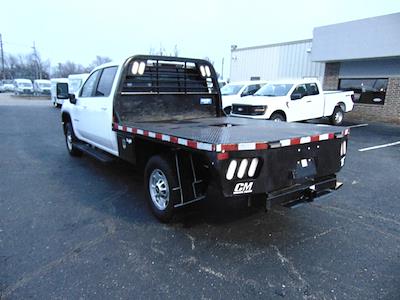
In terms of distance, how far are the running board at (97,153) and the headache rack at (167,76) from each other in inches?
46.1

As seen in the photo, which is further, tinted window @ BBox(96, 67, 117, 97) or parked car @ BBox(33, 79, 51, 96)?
parked car @ BBox(33, 79, 51, 96)

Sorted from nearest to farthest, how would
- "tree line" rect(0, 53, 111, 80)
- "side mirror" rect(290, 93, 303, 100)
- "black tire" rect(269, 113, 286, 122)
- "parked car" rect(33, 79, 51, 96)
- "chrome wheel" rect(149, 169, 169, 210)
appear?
"chrome wheel" rect(149, 169, 169, 210), "black tire" rect(269, 113, 286, 122), "side mirror" rect(290, 93, 303, 100), "parked car" rect(33, 79, 51, 96), "tree line" rect(0, 53, 111, 80)

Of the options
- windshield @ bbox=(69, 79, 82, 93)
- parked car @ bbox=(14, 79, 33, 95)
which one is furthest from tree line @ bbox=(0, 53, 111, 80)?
windshield @ bbox=(69, 79, 82, 93)

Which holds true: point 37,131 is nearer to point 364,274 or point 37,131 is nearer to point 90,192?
point 90,192

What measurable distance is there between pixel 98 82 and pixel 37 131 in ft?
24.4

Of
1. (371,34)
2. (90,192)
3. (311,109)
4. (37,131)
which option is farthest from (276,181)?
(371,34)

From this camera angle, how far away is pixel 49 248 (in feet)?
10.7

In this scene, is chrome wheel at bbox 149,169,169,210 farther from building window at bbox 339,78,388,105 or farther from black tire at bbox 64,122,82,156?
building window at bbox 339,78,388,105

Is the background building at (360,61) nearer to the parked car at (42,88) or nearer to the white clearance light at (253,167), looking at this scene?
the white clearance light at (253,167)

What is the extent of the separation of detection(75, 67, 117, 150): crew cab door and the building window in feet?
45.7

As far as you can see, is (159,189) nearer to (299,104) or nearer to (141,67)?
(141,67)

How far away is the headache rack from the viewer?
490 centimetres

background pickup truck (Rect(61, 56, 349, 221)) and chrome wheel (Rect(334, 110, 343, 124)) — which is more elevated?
background pickup truck (Rect(61, 56, 349, 221))

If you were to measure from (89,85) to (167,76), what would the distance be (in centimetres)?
174
